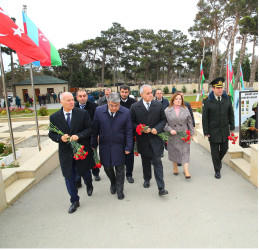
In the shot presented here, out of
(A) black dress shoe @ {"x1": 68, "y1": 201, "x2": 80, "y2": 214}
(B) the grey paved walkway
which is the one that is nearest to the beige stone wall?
(B) the grey paved walkway

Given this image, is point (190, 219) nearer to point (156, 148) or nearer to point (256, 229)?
point (256, 229)

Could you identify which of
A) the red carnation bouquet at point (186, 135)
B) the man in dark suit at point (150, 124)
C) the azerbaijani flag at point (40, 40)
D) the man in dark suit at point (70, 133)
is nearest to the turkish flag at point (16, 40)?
the azerbaijani flag at point (40, 40)

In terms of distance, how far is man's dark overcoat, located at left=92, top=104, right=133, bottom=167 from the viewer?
3512 mm

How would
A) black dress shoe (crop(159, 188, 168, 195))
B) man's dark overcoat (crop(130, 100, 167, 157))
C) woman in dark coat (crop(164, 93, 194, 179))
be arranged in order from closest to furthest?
black dress shoe (crop(159, 188, 168, 195)) < man's dark overcoat (crop(130, 100, 167, 157)) < woman in dark coat (crop(164, 93, 194, 179))

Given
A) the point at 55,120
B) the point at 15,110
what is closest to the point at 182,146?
the point at 55,120

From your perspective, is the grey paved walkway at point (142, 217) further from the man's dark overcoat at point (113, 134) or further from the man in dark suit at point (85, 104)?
the man's dark overcoat at point (113, 134)

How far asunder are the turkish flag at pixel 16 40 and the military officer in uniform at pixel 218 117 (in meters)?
3.67

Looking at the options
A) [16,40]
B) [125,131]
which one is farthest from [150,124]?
[16,40]

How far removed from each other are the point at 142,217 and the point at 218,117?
2.43m

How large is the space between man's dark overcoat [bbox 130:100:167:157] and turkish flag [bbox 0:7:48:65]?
8.41 ft

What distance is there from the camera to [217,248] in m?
2.43

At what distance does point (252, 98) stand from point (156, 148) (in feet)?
8.60

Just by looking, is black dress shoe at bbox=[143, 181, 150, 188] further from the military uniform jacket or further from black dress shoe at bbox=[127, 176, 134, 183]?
the military uniform jacket

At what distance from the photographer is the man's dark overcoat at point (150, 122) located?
376cm
